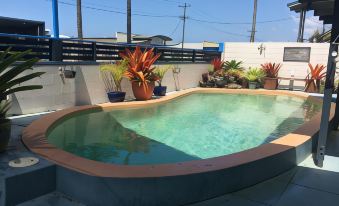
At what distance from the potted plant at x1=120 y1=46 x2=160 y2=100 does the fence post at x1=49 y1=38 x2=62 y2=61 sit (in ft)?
5.78

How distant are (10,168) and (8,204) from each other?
34 cm

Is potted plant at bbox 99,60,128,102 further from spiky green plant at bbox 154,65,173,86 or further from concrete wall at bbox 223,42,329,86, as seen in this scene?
concrete wall at bbox 223,42,329,86

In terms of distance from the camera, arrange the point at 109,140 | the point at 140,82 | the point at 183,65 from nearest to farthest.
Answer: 1. the point at 109,140
2. the point at 140,82
3. the point at 183,65

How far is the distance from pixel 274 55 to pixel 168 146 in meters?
10.1

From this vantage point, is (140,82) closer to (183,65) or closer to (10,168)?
(183,65)

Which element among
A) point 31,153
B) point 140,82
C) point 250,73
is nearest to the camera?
point 31,153

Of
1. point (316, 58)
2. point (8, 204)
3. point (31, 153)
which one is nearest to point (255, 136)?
point (31, 153)

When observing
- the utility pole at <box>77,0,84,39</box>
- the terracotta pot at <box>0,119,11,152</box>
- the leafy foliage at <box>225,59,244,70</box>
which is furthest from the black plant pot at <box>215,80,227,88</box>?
the utility pole at <box>77,0,84,39</box>

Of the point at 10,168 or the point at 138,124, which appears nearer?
the point at 10,168

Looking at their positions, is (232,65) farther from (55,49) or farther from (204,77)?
(55,49)

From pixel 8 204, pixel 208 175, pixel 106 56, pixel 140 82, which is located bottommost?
pixel 8 204

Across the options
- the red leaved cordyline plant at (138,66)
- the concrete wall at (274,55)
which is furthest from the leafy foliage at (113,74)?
the concrete wall at (274,55)

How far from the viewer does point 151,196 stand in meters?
2.63

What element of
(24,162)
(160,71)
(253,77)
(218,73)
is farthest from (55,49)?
(253,77)
